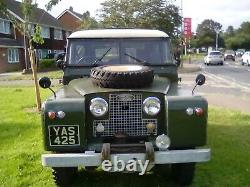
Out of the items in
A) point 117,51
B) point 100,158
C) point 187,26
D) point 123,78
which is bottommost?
point 100,158

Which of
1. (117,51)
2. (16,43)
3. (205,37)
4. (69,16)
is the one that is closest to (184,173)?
(117,51)

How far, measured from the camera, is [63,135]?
17.6 ft

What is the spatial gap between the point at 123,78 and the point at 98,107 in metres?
0.53

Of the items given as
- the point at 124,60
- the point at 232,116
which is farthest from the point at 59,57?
the point at 232,116

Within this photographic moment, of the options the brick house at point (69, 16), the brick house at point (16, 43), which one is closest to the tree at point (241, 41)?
the brick house at point (69, 16)

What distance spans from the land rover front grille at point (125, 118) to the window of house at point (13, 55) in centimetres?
4007

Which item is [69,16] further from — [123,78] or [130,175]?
[123,78]

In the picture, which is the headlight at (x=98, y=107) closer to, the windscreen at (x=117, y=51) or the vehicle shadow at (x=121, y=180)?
the vehicle shadow at (x=121, y=180)

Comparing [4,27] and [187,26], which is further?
[4,27]

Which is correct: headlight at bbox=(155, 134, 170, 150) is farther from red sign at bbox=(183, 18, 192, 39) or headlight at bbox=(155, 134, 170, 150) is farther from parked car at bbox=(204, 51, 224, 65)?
parked car at bbox=(204, 51, 224, 65)

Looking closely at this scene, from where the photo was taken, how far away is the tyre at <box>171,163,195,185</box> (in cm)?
601

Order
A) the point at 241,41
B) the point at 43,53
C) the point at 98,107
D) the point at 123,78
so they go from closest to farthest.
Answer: the point at 98,107, the point at 123,78, the point at 43,53, the point at 241,41

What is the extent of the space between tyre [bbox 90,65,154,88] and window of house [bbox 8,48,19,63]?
39.7m

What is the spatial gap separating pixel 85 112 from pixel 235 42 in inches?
3981
